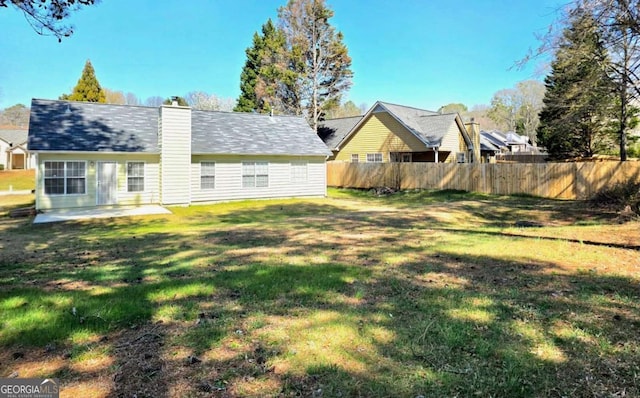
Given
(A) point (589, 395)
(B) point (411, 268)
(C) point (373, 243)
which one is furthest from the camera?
(C) point (373, 243)

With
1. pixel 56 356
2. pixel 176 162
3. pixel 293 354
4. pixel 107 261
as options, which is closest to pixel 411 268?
pixel 293 354

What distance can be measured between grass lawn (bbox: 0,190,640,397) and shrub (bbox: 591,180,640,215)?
6463 mm

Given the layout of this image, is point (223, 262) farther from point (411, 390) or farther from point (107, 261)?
point (411, 390)

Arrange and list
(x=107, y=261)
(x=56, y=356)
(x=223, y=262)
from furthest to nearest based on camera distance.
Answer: (x=107, y=261) → (x=223, y=262) → (x=56, y=356)

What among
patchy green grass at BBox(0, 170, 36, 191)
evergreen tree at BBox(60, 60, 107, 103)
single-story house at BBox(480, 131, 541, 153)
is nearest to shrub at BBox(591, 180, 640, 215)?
patchy green grass at BBox(0, 170, 36, 191)

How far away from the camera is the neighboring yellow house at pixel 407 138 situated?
1113 inches

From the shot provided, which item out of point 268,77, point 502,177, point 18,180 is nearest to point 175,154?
point 502,177

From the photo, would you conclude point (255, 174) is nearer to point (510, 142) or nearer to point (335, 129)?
point (335, 129)

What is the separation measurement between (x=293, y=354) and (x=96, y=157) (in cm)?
1652

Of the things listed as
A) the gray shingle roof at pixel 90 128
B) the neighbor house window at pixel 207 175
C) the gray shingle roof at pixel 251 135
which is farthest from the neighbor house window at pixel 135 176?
the neighbor house window at pixel 207 175

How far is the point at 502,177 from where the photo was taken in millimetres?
21297

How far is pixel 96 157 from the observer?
55.2 feet

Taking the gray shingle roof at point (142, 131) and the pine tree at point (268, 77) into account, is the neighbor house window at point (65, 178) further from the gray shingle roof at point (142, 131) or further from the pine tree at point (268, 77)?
the pine tree at point (268, 77)

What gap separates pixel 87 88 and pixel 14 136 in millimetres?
18060
